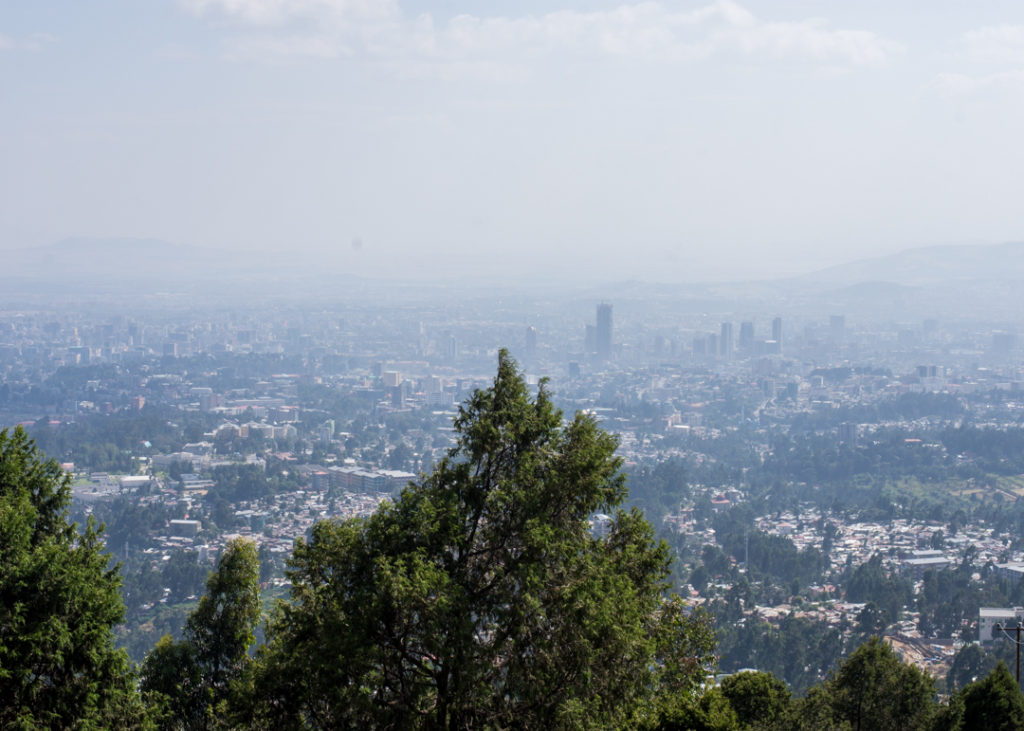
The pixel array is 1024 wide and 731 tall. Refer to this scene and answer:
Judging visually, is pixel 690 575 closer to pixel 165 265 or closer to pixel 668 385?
pixel 668 385

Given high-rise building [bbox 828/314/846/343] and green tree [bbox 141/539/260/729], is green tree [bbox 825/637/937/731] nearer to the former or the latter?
green tree [bbox 141/539/260/729]

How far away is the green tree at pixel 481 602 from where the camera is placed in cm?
377

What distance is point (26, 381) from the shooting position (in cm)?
5053

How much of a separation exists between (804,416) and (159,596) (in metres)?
31.7

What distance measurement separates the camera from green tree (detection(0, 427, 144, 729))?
3.99 m

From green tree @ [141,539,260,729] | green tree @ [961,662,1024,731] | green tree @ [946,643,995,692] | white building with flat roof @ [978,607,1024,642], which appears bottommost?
white building with flat roof @ [978,607,1024,642]

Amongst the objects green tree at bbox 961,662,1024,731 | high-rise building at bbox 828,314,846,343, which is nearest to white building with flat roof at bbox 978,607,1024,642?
green tree at bbox 961,662,1024,731

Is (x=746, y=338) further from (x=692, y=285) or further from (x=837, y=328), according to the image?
(x=692, y=285)

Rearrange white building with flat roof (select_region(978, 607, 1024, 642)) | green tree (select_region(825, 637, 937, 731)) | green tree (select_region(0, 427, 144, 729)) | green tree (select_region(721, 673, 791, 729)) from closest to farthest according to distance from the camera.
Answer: green tree (select_region(0, 427, 144, 729))
green tree (select_region(721, 673, 791, 729))
green tree (select_region(825, 637, 937, 731))
white building with flat roof (select_region(978, 607, 1024, 642))

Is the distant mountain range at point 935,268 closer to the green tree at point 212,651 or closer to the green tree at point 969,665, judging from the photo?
the green tree at point 969,665

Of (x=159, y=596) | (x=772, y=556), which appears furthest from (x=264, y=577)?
(x=772, y=556)

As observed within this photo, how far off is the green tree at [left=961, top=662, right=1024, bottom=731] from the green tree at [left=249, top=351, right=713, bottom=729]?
10.2ft

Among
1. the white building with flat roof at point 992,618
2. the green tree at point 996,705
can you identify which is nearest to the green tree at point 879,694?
the green tree at point 996,705

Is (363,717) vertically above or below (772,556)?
above
